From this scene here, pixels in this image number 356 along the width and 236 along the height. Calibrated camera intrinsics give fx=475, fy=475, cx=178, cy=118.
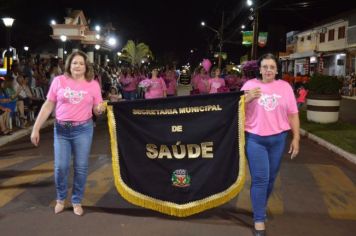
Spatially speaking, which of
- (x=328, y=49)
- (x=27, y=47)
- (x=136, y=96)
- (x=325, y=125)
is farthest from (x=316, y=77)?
(x=27, y=47)

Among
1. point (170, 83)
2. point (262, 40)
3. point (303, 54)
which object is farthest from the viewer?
point (303, 54)

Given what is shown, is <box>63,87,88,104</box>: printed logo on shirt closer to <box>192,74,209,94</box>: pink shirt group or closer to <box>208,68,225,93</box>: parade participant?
<box>208,68,225,93</box>: parade participant

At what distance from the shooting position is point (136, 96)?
1869 centimetres

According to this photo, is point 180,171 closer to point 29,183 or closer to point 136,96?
point 29,183

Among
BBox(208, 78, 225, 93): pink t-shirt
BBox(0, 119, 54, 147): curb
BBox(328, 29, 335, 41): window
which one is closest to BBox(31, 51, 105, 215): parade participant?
BBox(0, 119, 54, 147): curb

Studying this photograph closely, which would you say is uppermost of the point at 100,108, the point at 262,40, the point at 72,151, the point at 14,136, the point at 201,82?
the point at 262,40

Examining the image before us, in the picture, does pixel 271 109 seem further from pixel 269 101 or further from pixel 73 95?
pixel 73 95

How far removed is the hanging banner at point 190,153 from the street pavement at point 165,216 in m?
0.28

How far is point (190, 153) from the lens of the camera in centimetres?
542

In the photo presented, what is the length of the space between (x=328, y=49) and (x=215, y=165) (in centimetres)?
4161

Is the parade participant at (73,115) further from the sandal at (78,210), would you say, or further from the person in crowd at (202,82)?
the person in crowd at (202,82)

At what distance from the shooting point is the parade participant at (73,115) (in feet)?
18.0

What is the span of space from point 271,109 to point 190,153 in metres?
1.06

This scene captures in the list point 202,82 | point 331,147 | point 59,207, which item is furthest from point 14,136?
point 331,147
